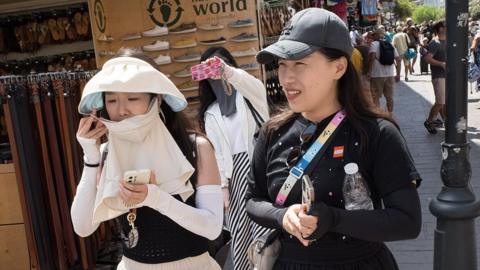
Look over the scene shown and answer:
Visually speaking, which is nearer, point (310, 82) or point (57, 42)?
point (310, 82)

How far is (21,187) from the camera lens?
3.95 meters

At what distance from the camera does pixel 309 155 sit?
5.98ft

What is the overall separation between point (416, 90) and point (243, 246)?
13.5 m

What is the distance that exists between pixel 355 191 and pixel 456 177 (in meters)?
1.79

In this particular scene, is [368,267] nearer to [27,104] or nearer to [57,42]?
[27,104]

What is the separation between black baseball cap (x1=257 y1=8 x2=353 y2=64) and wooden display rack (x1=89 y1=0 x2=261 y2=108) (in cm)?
497

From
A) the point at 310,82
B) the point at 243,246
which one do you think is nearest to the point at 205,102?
the point at 243,246

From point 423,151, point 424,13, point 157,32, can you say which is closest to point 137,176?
point 157,32

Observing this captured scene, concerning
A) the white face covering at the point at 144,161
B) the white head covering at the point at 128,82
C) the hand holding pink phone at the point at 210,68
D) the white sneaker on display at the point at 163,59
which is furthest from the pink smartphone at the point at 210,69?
the white sneaker on display at the point at 163,59

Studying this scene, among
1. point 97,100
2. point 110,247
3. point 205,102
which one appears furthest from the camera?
point 110,247

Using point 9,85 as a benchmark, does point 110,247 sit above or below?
below

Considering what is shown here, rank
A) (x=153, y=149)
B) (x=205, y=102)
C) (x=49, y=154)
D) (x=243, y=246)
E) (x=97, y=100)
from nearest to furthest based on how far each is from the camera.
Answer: (x=153, y=149) < (x=97, y=100) < (x=243, y=246) < (x=49, y=154) < (x=205, y=102)

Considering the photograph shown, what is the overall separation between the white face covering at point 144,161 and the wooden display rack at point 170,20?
15.0ft

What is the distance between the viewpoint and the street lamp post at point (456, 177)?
3045mm
